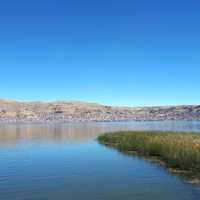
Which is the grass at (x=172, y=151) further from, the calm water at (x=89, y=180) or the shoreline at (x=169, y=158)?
the calm water at (x=89, y=180)

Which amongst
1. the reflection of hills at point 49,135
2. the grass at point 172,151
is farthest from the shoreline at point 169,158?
the reflection of hills at point 49,135

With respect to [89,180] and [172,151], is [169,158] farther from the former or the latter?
[89,180]

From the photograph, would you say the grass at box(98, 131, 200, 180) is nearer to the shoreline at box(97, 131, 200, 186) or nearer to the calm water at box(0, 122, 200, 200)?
the shoreline at box(97, 131, 200, 186)

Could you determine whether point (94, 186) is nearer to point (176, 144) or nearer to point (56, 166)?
point (56, 166)

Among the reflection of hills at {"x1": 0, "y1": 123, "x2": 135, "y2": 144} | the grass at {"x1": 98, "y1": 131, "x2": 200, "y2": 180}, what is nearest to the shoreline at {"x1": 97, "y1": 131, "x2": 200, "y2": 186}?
the grass at {"x1": 98, "y1": 131, "x2": 200, "y2": 180}

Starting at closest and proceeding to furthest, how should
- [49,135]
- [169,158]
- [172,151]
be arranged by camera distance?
1. [169,158]
2. [172,151]
3. [49,135]

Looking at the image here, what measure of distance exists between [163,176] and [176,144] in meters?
12.9

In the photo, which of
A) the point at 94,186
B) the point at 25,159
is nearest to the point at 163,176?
the point at 94,186

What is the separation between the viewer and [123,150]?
58.6 meters

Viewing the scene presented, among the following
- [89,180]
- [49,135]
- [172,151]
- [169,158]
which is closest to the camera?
[89,180]

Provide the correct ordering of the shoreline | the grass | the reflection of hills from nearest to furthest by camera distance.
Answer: the shoreline → the grass → the reflection of hills

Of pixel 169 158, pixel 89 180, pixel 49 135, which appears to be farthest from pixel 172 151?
pixel 49 135

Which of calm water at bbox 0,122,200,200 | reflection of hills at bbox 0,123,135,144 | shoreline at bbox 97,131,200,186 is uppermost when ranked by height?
reflection of hills at bbox 0,123,135,144

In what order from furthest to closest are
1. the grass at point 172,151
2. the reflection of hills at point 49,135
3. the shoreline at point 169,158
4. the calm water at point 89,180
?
the reflection of hills at point 49,135, the grass at point 172,151, the shoreline at point 169,158, the calm water at point 89,180
